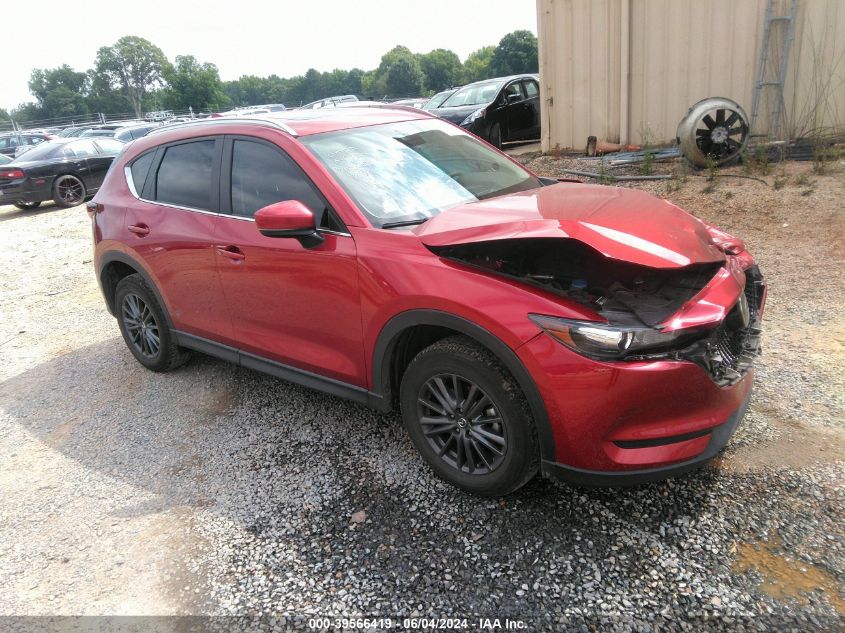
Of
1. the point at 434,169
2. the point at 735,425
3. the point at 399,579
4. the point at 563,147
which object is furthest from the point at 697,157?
the point at 399,579

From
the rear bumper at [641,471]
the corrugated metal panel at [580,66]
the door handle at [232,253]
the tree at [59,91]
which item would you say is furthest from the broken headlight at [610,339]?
the tree at [59,91]

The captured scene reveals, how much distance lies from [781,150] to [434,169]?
21.3 ft

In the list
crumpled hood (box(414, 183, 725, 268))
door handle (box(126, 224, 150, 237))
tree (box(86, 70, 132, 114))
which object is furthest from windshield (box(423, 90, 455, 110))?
tree (box(86, 70, 132, 114))

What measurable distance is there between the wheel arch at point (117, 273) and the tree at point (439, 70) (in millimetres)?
123119

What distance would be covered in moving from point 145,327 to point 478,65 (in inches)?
4993

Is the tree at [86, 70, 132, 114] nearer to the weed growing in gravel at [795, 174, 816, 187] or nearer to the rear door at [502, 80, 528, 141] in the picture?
the rear door at [502, 80, 528, 141]

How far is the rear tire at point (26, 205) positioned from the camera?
13.1 meters

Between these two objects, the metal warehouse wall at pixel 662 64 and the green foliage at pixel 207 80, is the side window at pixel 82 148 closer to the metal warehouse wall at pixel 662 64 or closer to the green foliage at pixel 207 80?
the metal warehouse wall at pixel 662 64

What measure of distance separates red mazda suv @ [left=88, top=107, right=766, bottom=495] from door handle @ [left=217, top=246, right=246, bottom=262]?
0.01 meters

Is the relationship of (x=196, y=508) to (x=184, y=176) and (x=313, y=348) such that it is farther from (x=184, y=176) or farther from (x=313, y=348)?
(x=184, y=176)

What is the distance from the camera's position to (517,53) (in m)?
91.4

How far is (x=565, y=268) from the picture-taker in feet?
9.14

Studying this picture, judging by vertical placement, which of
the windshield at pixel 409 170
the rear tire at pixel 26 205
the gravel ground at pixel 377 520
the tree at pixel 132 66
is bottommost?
the gravel ground at pixel 377 520

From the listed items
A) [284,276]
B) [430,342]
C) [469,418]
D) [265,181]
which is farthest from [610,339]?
[265,181]
